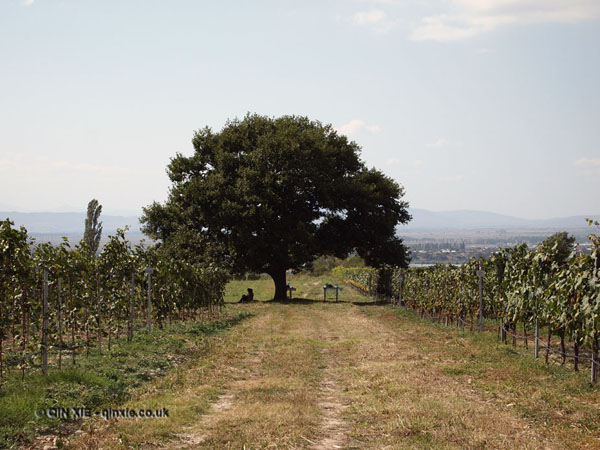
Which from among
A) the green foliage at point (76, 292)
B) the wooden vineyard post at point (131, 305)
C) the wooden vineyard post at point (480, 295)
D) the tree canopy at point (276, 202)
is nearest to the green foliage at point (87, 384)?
the green foliage at point (76, 292)

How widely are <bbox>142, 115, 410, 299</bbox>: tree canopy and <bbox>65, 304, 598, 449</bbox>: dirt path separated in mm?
19327

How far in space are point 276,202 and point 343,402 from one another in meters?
26.4

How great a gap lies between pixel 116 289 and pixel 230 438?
32.5ft

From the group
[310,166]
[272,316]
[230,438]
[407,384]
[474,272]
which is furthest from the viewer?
[310,166]

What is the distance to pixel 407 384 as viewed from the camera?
32.3ft

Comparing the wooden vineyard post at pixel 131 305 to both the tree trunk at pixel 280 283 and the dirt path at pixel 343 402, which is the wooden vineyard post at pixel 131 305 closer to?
the dirt path at pixel 343 402

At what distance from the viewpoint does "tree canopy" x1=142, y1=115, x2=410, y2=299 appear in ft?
112

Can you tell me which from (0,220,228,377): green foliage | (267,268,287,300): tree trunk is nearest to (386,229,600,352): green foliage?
(0,220,228,377): green foliage

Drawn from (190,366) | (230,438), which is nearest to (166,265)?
(190,366)

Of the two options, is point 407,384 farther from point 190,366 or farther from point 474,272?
point 474,272

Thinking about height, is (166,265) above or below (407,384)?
above

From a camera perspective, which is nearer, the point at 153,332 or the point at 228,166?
the point at 153,332

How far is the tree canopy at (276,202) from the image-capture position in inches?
1344

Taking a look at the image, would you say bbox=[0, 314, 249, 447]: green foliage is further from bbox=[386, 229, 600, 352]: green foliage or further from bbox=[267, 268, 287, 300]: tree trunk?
bbox=[267, 268, 287, 300]: tree trunk
